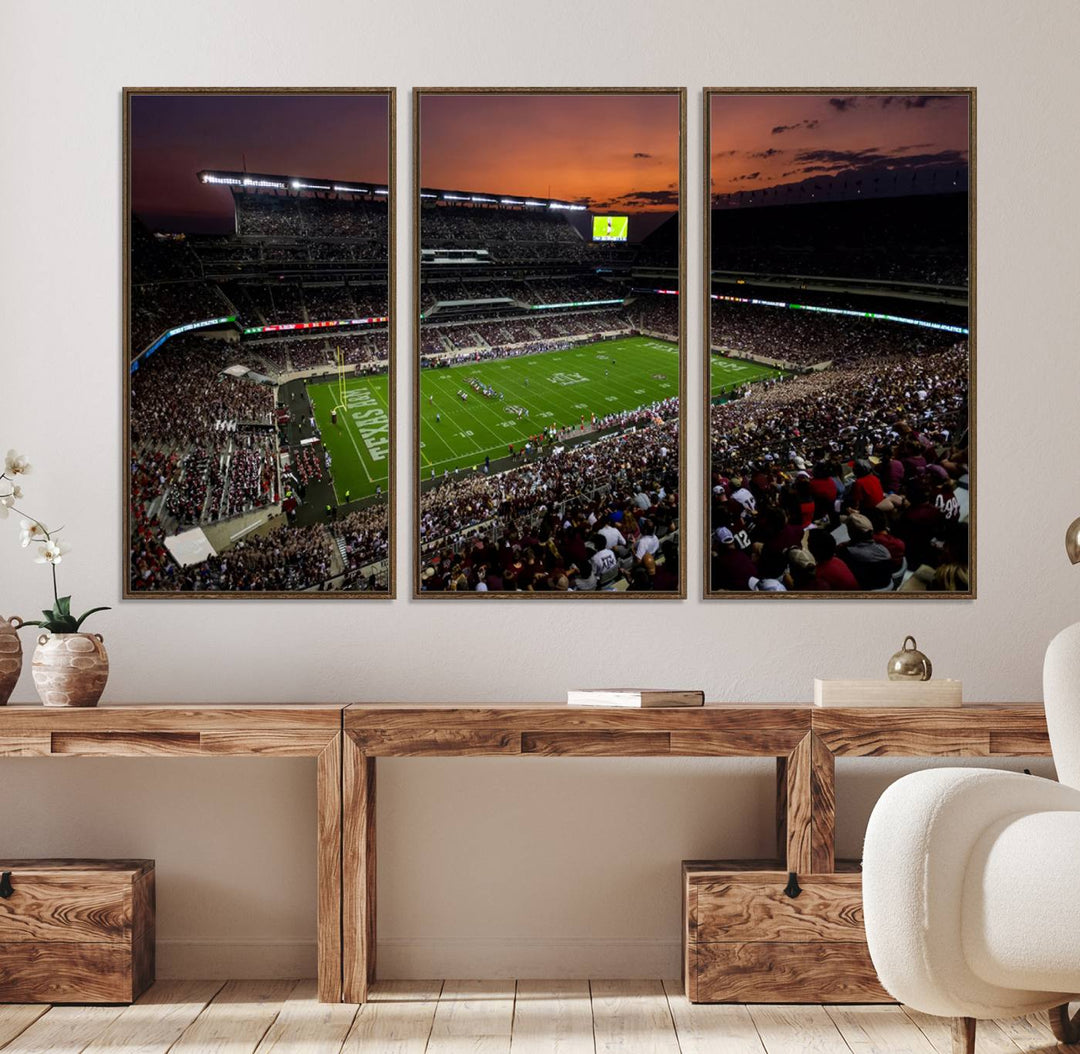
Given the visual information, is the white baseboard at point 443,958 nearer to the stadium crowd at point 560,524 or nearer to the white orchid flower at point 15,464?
the stadium crowd at point 560,524

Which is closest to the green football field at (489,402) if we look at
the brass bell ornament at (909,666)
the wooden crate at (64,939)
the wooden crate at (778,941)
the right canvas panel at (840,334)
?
the right canvas panel at (840,334)

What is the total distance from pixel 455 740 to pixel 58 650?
1.01 m

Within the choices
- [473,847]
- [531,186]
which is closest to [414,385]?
[531,186]

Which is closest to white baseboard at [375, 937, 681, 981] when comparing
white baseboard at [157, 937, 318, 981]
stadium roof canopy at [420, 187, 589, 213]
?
white baseboard at [157, 937, 318, 981]

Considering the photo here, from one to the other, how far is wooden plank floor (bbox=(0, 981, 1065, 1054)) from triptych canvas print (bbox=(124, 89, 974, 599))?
1.03 meters

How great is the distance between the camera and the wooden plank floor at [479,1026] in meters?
2.54

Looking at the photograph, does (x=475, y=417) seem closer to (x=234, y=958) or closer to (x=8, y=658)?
(x=8, y=658)

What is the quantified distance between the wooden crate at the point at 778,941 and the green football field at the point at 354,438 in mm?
1365

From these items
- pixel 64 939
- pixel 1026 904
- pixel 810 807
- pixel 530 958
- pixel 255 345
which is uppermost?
pixel 255 345

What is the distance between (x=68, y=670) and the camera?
2885 mm

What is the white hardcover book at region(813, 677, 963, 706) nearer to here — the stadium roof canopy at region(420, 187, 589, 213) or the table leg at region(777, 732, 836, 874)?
the table leg at region(777, 732, 836, 874)

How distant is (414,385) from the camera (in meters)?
3.25

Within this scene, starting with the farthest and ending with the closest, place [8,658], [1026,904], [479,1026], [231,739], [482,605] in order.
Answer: [482,605], [8,658], [231,739], [479,1026], [1026,904]

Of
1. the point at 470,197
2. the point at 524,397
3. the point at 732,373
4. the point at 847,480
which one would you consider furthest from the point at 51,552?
the point at 847,480
